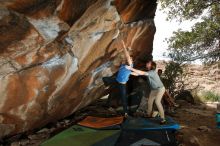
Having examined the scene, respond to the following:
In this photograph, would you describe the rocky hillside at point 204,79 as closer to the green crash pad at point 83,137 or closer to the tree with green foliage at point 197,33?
the tree with green foliage at point 197,33

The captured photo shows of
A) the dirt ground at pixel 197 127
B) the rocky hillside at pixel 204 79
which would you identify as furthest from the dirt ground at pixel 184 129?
the rocky hillside at pixel 204 79

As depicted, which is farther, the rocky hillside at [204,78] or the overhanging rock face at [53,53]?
the rocky hillside at [204,78]

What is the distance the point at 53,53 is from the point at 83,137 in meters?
2.48

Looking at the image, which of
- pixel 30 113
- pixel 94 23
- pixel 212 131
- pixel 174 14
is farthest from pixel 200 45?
pixel 30 113

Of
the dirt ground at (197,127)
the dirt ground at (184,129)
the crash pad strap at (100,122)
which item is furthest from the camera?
the dirt ground at (197,127)

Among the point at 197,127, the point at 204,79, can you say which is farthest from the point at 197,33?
the point at 204,79

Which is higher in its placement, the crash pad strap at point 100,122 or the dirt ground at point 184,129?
the crash pad strap at point 100,122

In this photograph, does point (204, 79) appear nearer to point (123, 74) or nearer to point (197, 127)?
point (197, 127)

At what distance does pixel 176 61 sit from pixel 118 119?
7.62m

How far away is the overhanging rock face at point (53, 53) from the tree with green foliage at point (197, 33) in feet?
10.6

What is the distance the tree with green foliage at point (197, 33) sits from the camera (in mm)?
12641

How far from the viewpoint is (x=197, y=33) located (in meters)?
12.7

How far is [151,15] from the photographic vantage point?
1309cm

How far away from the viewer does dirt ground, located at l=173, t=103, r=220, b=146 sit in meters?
8.70
